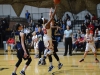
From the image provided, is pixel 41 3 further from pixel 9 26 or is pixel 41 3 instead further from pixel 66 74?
pixel 66 74

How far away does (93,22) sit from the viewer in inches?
1049

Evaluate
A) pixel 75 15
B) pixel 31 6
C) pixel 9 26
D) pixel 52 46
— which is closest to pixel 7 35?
pixel 9 26

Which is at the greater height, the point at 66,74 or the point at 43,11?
the point at 43,11

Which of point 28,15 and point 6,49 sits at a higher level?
point 28,15

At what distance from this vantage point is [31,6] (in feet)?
108

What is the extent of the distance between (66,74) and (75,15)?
68.6ft

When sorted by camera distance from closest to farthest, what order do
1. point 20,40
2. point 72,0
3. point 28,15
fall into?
1. point 20,40
2. point 28,15
3. point 72,0

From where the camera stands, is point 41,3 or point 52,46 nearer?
point 52,46

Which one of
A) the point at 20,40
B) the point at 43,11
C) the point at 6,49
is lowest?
the point at 6,49

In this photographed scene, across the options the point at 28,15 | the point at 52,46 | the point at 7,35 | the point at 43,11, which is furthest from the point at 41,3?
the point at 52,46

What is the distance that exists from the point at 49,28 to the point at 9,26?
20.1 metres

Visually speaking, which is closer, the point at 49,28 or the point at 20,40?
the point at 20,40

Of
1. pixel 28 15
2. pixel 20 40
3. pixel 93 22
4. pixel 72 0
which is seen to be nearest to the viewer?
pixel 20 40

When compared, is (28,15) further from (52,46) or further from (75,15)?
(52,46)
